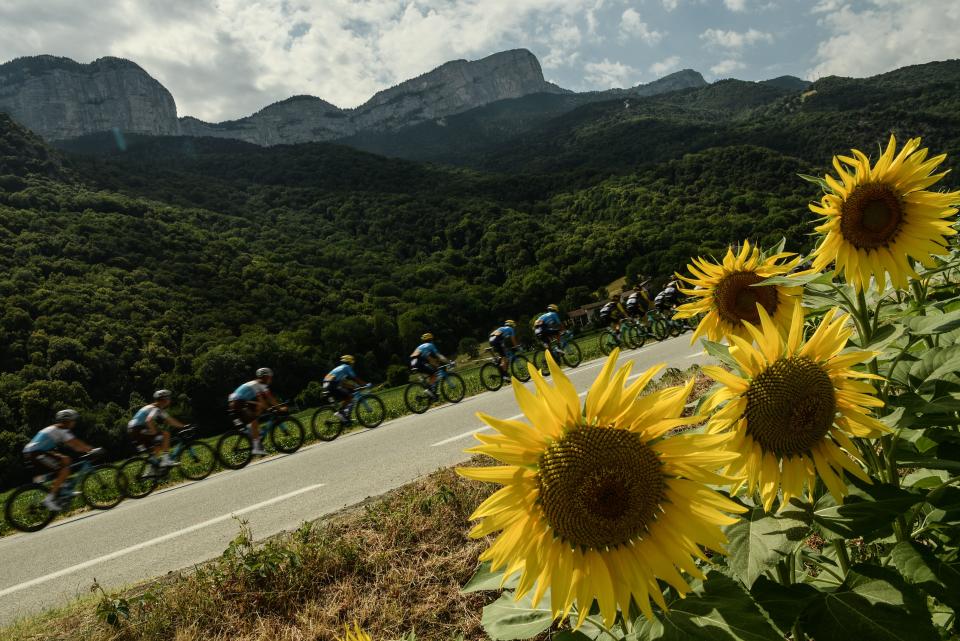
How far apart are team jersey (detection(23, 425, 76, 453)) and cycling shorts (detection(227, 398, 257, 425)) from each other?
2.68m

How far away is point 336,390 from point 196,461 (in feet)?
10.4

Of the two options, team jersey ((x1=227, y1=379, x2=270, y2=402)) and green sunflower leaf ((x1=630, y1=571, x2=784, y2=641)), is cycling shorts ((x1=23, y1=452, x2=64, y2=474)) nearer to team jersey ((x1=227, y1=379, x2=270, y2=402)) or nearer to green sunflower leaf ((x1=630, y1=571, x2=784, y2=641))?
team jersey ((x1=227, y1=379, x2=270, y2=402))

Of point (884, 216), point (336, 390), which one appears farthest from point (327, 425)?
point (884, 216)

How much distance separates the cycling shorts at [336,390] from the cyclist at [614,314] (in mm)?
9561

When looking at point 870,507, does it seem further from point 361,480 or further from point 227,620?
point 361,480

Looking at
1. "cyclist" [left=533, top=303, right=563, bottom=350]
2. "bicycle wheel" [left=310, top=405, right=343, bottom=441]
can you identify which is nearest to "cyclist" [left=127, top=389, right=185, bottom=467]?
"bicycle wheel" [left=310, top=405, right=343, bottom=441]

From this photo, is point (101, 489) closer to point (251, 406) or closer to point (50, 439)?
point (50, 439)

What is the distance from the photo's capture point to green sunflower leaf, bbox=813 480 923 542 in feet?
3.35

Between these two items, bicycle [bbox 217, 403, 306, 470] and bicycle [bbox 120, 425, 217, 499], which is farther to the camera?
bicycle [bbox 217, 403, 306, 470]

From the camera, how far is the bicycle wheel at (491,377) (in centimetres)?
1495

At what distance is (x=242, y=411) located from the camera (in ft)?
35.7

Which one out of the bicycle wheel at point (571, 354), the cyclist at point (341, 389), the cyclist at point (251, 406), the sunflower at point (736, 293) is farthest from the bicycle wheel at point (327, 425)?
the sunflower at point (736, 293)

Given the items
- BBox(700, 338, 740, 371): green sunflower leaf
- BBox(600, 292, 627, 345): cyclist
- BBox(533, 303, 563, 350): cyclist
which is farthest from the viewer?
BBox(600, 292, 627, 345): cyclist

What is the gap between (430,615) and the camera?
9.53ft
